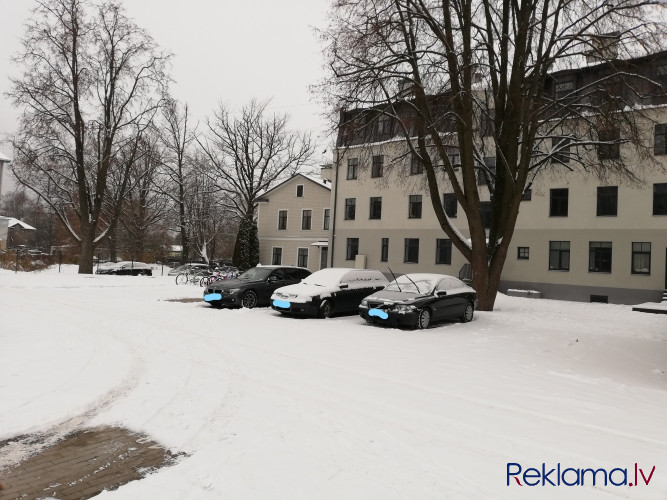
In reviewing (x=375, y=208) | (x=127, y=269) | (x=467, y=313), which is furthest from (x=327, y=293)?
(x=127, y=269)

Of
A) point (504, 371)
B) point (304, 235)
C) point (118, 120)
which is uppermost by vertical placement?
point (118, 120)

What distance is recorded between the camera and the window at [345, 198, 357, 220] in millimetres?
36956

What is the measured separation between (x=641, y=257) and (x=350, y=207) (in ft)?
62.2

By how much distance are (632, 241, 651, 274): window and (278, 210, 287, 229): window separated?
26.0 meters

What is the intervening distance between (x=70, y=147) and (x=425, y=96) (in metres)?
26.0

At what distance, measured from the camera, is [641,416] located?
233 inches

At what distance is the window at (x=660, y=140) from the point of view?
82.8 ft

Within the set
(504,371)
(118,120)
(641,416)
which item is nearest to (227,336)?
(504,371)

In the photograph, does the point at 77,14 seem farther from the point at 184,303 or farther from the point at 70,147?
the point at 184,303

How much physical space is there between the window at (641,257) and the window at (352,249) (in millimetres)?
17449

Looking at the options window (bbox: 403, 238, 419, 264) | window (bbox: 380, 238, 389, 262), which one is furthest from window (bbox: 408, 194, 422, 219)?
window (bbox: 380, 238, 389, 262)

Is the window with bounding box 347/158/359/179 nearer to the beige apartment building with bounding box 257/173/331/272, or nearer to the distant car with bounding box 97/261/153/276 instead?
the beige apartment building with bounding box 257/173/331/272

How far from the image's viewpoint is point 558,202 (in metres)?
28.5

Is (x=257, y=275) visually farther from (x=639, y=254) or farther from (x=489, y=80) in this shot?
(x=639, y=254)
